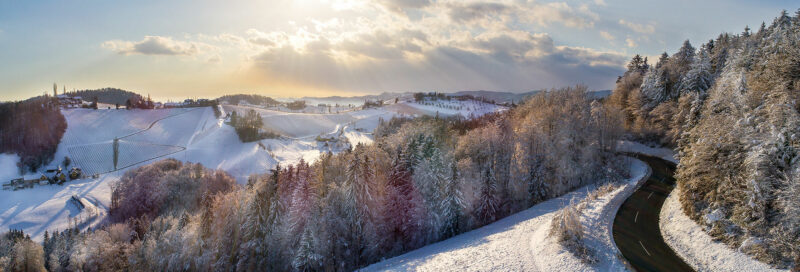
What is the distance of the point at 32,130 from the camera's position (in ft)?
318

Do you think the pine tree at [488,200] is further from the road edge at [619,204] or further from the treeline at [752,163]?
the treeline at [752,163]

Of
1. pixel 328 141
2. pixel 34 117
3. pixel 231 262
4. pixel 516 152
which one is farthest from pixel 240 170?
pixel 34 117

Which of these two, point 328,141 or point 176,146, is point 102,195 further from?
point 328,141

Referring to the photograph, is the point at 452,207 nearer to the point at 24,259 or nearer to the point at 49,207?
the point at 24,259

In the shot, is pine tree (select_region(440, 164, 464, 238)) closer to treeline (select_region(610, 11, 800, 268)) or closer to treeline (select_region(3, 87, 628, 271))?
treeline (select_region(3, 87, 628, 271))

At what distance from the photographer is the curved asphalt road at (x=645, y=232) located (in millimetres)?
19000

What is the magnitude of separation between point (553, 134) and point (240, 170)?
68.9 m

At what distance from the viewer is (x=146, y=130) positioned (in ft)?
384

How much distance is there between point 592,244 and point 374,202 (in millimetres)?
18608

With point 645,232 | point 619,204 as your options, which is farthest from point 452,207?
point 645,232

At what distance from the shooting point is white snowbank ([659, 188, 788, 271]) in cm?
1817

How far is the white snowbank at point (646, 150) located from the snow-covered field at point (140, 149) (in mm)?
66361

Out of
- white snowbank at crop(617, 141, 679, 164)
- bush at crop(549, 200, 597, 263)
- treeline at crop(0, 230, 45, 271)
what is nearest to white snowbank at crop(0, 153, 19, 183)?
treeline at crop(0, 230, 45, 271)

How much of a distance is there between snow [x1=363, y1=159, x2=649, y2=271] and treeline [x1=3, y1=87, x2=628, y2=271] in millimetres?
4338
